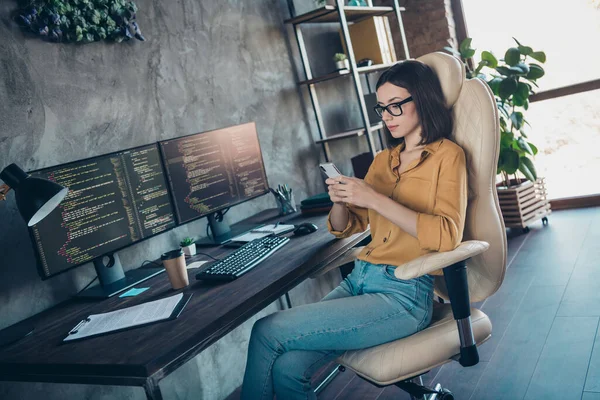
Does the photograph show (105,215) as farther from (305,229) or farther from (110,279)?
(305,229)

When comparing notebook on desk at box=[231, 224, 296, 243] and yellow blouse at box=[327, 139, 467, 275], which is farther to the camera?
notebook on desk at box=[231, 224, 296, 243]

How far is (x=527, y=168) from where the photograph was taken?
13.3ft

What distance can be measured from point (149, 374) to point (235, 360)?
153 centimetres

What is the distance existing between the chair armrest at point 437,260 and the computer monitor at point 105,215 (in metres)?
0.99

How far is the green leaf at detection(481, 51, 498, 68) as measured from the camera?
4.06m

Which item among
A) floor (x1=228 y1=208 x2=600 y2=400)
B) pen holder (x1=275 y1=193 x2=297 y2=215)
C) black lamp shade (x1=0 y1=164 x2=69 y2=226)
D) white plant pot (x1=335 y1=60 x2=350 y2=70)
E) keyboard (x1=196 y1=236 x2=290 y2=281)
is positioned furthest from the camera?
white plant pot (x1=335 y1=60 x2=350 y2=70)

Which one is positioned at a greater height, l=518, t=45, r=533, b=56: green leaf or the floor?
l=518, t=45, r=533, b=56: green leaf

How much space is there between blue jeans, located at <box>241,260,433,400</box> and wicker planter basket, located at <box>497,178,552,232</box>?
266 centimetres

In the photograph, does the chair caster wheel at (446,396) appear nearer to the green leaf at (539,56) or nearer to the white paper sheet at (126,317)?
the white paper sheet at (126,317)

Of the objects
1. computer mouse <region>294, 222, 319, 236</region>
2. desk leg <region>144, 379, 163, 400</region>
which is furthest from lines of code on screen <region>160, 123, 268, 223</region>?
desk leg <region>144, 379, 163, 400</region>

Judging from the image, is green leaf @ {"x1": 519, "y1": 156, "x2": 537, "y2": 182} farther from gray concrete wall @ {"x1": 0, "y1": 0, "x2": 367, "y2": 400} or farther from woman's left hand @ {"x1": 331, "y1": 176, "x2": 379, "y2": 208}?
woman's left hand @ {"x1": 331, "y1": 176, "x2": 379, "y2": 208}

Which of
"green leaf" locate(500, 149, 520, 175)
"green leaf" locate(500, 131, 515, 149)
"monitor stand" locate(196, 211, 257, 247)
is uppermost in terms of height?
"monitor stand" locate(196, 211, 257, 247)

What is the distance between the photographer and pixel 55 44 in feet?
7.13

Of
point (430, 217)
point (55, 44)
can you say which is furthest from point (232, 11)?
point (430, 217)
